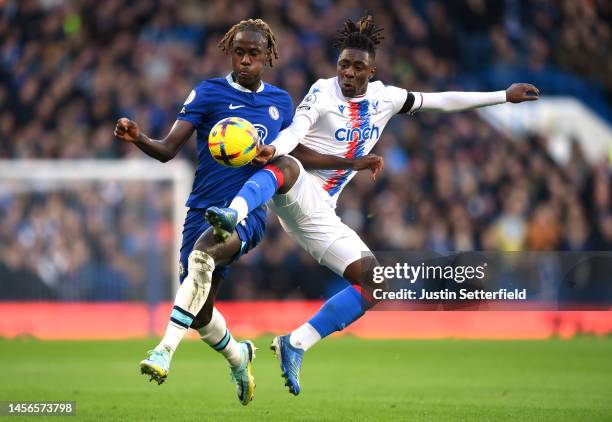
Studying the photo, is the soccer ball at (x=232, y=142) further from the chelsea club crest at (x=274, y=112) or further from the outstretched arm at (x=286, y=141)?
the chelsea club crest at (x=274, y=112)

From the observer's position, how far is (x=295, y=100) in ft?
57.6

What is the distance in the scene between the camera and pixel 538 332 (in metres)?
14.9

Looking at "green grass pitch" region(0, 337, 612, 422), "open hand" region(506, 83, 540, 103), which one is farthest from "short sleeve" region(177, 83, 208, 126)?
"open hand" region(506, 83, 540, 103)

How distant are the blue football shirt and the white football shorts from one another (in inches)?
14.2

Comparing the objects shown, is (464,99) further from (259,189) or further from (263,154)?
(259,189)

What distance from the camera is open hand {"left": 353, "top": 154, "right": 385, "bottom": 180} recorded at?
24.8ft

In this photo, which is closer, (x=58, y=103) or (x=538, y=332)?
(x=538, y=332)

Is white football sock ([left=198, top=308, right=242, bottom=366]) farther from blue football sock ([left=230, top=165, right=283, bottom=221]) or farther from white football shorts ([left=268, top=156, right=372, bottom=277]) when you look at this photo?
blue football sock ([left=230, top=165, right=283, bottom=221])

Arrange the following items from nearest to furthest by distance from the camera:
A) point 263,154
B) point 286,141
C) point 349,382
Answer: point 263,154 < point 286,141 < point 349,382

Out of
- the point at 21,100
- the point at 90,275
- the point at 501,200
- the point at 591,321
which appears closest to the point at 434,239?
the point at 501,200

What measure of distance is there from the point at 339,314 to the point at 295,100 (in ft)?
33.2

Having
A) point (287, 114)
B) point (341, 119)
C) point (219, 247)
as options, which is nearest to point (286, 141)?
point (287, 114)

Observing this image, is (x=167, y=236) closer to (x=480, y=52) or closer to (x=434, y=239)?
(x=434, y=239)

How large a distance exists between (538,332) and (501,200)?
2527mm
